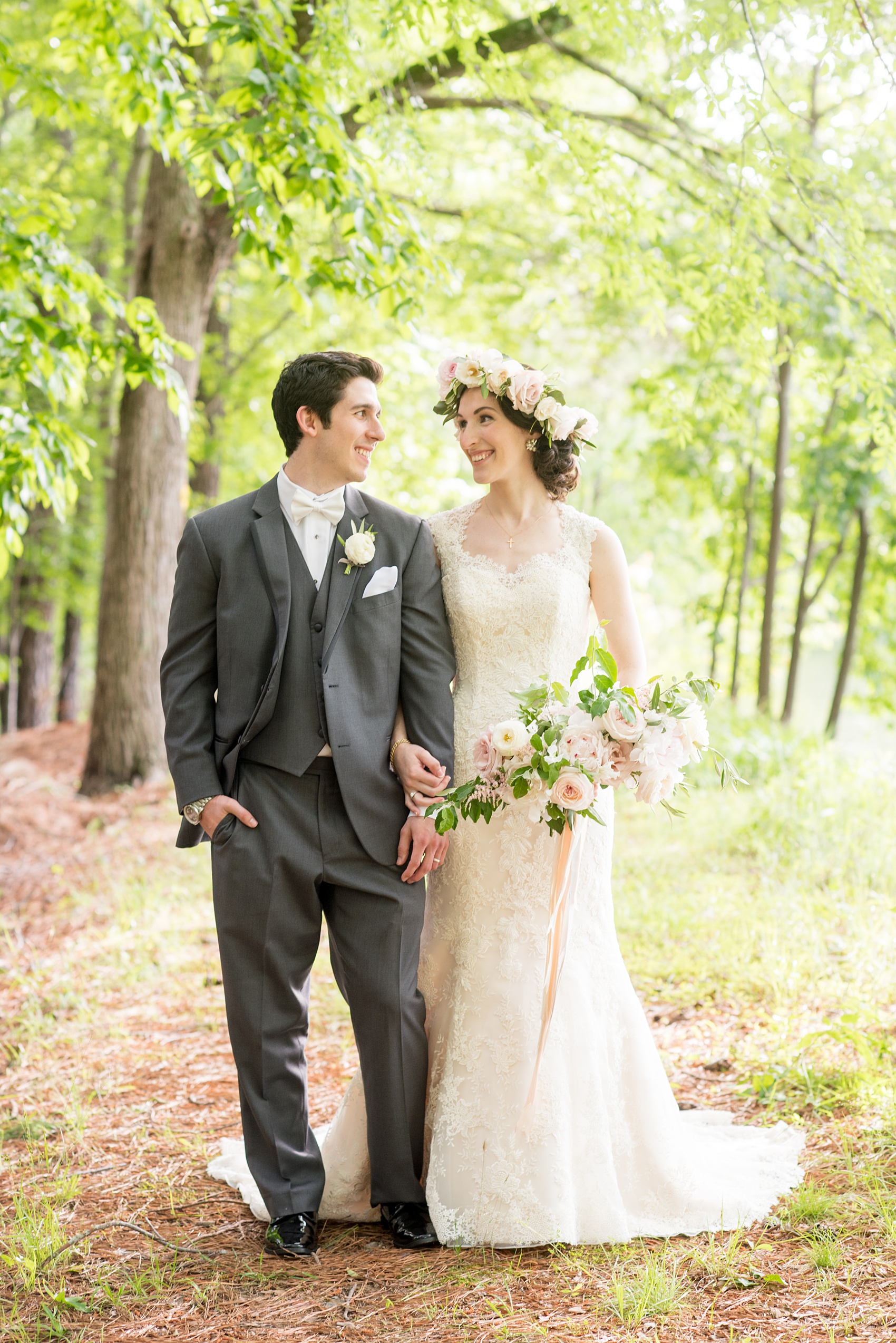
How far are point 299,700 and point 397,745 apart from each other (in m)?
0.33

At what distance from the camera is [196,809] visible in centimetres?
296

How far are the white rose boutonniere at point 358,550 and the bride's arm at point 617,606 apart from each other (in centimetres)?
75

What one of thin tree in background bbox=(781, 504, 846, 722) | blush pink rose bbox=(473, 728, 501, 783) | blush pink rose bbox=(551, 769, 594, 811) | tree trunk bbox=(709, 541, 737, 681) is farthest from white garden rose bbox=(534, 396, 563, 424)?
tree trunk bbox=(709, 541, 737, 681)

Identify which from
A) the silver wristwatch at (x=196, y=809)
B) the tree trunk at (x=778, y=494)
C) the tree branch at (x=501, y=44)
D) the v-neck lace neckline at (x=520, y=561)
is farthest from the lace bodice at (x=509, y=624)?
the tree trunk at (x=778, y=494)

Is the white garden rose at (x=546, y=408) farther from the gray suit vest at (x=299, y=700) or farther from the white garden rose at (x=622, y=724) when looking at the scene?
the white garden rose at (x=622, y=724)

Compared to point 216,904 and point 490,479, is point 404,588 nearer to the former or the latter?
point 490,479

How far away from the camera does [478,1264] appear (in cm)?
283

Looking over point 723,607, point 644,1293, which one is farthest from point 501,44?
point 723,607

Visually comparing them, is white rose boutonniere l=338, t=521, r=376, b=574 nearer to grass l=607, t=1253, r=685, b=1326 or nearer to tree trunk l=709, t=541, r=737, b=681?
grass l=607, t=1253, r=685, b=1326

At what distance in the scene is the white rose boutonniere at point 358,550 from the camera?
3002 mm

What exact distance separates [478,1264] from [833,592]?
1445cm

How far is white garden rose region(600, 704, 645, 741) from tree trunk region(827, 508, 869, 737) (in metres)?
9.80

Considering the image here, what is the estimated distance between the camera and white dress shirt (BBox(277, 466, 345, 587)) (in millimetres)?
3092

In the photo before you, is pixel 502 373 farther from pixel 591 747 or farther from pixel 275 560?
pixel 591 747
